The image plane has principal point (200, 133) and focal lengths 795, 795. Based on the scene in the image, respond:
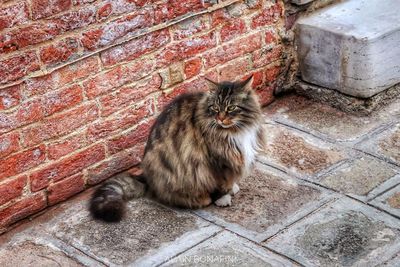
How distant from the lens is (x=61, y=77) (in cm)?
451

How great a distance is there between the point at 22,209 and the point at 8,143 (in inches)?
16.9

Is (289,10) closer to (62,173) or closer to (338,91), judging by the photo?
(338,91)

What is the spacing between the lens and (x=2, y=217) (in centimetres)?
448

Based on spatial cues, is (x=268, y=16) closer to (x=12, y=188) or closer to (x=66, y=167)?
(x=66, y=167)

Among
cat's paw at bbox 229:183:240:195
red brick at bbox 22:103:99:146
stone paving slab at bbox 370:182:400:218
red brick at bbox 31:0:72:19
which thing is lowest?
stone paving slab at bbox 370:182:400:218

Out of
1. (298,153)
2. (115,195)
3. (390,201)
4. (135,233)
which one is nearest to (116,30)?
(115,195)

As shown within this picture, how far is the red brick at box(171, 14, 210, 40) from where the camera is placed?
5005mm

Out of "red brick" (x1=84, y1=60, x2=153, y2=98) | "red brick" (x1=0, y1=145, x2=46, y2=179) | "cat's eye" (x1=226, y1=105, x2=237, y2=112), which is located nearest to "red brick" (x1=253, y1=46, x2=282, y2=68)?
"red brick" (x1=84, y1=60, x2=153, y2=98)

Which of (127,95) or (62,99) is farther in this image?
(127,95)

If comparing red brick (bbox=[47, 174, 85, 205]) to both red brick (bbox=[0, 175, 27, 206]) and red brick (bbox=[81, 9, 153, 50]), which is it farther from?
red brick (bbox=[81, 9, 153, 50])

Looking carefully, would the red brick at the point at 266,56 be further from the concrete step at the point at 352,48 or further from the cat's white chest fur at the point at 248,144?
the cat's white chest fur at the point at 248,144

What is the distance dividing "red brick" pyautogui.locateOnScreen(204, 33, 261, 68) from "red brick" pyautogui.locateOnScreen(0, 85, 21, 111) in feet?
4.59

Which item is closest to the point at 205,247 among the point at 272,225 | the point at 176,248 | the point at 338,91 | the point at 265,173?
the point at 176,248

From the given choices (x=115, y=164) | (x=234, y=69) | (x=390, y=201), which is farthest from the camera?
(x=234, y=69)
